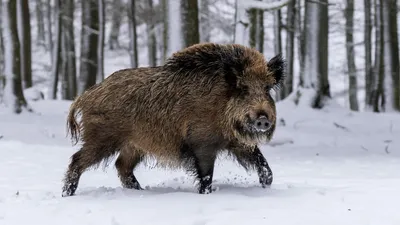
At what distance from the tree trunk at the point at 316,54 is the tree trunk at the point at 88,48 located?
5.67m

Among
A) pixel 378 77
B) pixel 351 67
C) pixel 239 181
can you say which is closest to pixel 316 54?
pixel 378 77

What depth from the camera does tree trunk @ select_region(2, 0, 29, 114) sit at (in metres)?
13.0

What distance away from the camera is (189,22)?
11.1 metres

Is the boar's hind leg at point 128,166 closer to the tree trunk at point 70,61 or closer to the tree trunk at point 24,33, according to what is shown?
the tree trunk at point 24,33

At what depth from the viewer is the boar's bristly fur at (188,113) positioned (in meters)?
5.95

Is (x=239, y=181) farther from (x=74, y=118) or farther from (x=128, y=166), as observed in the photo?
(x=74, y=118)

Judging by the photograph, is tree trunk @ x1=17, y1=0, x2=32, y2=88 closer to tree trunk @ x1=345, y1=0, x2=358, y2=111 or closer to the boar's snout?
tree trunk @ x1=345, y1=0, x2=358, y2=111

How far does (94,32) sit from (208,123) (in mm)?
11610

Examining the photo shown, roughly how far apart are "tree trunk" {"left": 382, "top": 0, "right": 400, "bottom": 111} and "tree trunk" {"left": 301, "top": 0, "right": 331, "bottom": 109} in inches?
72.6

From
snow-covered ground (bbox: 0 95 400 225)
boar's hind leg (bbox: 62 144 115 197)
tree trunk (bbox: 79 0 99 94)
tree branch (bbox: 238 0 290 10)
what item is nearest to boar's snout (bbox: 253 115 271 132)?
snow-covered ground (bbox: 0 95 400 225)

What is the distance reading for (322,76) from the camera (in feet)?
42.3

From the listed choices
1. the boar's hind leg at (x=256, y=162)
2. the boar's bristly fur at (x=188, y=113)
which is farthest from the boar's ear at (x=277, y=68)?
the boar's hind leg at (x=256, y=162)

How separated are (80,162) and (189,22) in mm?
4916

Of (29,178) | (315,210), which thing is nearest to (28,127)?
(29,178)
